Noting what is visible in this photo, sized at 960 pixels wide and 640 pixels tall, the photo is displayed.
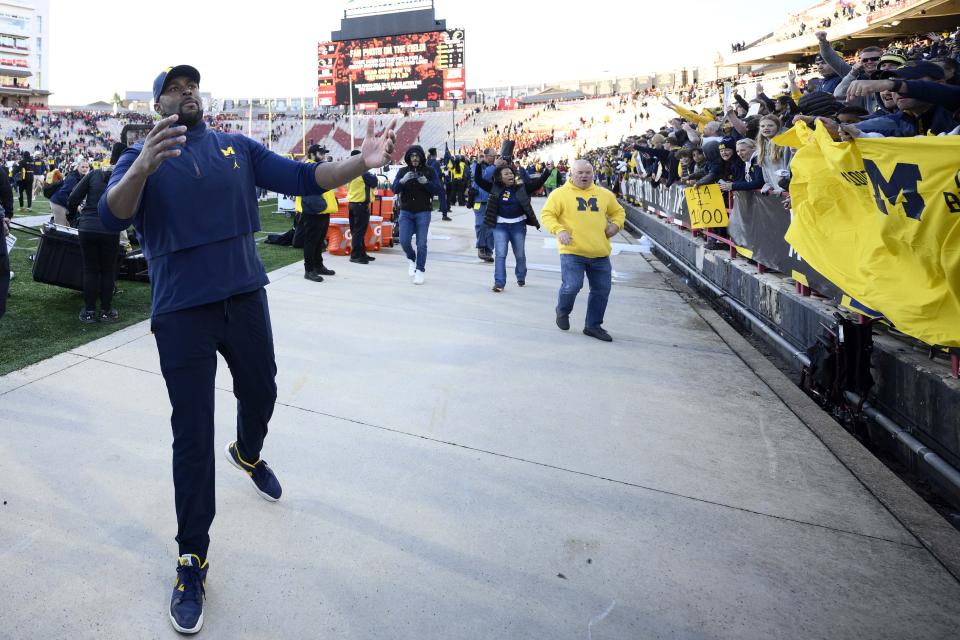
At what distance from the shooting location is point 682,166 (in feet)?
40.7

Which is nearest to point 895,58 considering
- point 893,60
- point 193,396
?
point 893,60

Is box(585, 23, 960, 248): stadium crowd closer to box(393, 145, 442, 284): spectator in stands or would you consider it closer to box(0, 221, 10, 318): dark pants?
box(393, 145, 442, 284): spectator in stands

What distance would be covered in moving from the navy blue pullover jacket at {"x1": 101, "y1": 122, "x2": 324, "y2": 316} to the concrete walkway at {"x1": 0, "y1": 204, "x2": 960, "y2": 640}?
1.11m

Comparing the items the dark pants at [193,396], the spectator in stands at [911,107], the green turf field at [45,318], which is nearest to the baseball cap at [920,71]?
the spectator in stands at [911,107]

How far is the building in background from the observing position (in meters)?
98.8

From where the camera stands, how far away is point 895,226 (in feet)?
12.4

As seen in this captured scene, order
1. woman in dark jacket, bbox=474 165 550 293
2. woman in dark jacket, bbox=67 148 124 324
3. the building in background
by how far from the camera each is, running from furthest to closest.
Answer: the building in background < woman in dark jacket, bbox=474 165 550 293 < woman in dark jacket, bbox=67 148 124 324

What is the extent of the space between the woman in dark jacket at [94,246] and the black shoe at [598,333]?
4.64m

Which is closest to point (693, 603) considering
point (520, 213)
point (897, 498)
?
point (897, 498)

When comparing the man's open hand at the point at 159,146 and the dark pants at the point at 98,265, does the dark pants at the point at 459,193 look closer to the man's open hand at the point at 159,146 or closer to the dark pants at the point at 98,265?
the dark pants at the point at 98,265

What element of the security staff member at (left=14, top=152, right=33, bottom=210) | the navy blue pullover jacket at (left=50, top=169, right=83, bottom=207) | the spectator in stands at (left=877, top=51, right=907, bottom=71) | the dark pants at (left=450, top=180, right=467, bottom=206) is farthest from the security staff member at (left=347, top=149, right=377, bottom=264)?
the security staff member at (left=14, top=152, right=33, bottom=210)

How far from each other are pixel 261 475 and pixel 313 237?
21.6 ft

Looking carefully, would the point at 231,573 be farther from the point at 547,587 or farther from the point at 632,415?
the point at 632,415

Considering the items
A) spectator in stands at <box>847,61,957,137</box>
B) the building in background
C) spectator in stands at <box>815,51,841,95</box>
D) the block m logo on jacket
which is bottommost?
the block m logo on jacket
